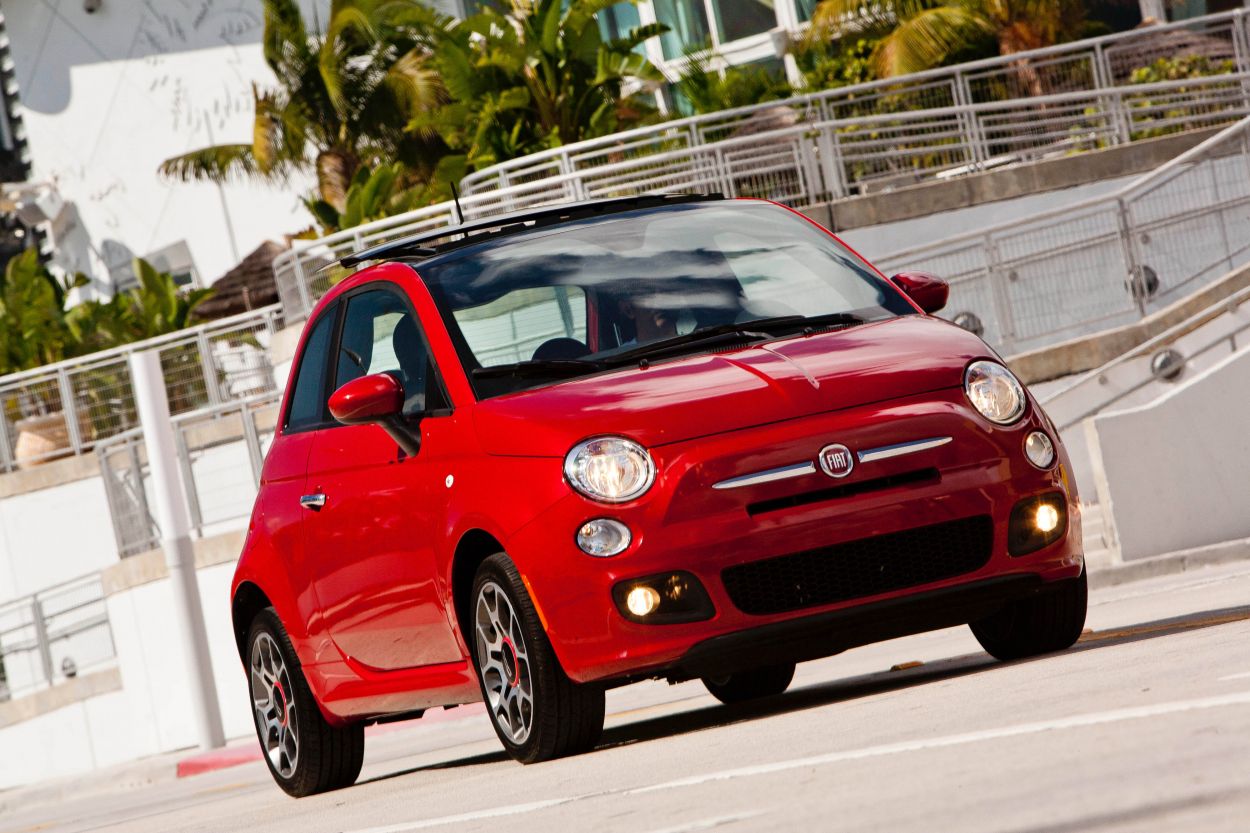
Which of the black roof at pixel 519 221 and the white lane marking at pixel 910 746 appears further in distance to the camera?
the black roof at pixel 519 221

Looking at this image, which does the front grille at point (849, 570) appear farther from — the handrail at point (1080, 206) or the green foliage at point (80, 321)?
the green foliage at point (80, 321)

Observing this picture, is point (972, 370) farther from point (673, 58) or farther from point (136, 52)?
point (136, 52)

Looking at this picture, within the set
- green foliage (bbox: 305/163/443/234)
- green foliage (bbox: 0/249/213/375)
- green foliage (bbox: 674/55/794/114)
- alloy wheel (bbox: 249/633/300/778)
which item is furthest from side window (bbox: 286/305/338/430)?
green foliage (bbox: 0/249/213/375)

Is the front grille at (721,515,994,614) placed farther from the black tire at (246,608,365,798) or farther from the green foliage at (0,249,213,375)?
the green foliage at (0,249,213,375)

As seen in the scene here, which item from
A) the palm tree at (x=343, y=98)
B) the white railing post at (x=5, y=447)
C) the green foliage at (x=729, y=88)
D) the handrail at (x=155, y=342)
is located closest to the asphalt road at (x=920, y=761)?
the handrail at (x=155, y=342)

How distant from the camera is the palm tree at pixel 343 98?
35.0 meters

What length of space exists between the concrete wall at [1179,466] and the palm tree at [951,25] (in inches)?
649

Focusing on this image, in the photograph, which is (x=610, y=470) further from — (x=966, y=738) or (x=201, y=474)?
(x=201, y=474)

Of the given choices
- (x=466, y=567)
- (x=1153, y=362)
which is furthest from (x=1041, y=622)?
(x=1153, y=362)

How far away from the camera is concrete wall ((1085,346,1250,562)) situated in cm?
1270

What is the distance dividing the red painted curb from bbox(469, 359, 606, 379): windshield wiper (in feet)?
23.1

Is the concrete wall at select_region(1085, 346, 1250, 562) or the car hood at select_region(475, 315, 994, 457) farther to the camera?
the concrete wall at select_region(1085, 346, 1250, 562)

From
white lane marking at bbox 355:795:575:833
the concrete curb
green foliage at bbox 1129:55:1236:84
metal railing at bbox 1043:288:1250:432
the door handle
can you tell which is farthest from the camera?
green foliage at bbox 1129:55:1236:84

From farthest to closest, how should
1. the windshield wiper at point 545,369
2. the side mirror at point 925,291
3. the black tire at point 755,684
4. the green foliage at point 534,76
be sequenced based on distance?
the green foliage at point 534,76, the black tire at point 755,684, the side mirror at point 925,291, the windshield wiper at point 545,369
